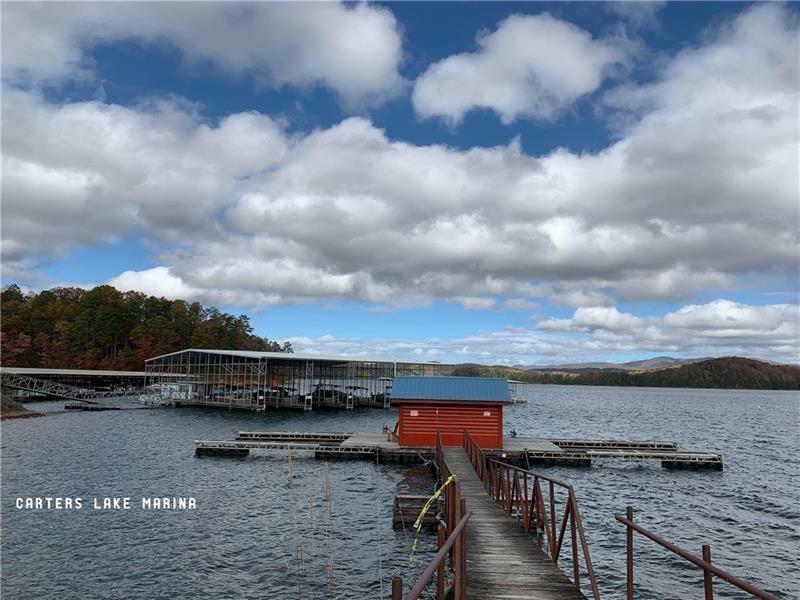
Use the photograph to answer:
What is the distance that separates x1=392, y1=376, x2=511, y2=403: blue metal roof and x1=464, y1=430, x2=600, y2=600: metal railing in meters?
4.39

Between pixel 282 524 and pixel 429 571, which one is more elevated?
pixel 429 571

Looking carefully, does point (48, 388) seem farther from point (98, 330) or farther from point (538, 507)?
Result: point (538, 507)

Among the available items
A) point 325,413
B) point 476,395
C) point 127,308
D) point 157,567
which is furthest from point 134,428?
point 127,308

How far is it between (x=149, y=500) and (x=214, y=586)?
40.6 ft

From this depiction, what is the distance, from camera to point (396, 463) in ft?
123

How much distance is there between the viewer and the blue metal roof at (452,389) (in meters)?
37.0

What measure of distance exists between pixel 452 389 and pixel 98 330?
116 meters

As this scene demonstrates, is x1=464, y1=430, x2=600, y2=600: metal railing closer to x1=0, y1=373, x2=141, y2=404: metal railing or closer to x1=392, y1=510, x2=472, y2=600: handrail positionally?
x1=392, y1=510, x2=472, y2=600: handrail

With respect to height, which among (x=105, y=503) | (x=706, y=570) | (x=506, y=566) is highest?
(x=706, y=570)

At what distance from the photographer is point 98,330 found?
418 ft

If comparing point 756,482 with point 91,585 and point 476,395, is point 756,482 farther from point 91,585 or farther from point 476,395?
point 91,585

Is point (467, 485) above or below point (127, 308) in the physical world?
below

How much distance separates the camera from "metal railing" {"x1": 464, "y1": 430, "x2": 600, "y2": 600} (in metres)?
12.7

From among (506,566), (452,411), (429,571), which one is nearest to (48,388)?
(452,411)
